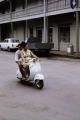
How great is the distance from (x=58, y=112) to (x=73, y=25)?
26.0m

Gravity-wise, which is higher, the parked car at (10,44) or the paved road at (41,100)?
the parked car at (10,44)

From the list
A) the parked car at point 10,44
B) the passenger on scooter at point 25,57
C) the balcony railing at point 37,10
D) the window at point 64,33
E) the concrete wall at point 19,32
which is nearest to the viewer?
the passenger on scooter at point 25,57

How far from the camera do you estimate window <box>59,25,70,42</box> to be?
35.5 meters

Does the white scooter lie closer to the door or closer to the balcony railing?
the balcony railing

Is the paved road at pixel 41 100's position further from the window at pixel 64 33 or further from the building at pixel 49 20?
the window at pixel 64 33

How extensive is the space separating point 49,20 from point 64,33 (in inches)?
149

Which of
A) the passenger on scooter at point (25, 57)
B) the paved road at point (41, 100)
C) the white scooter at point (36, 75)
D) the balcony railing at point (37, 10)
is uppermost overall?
the balcony railing at point (37, 10)

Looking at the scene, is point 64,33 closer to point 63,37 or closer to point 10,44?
point 63,37

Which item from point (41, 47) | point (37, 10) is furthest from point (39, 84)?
point (37, 10)

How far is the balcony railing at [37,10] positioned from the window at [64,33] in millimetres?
2147

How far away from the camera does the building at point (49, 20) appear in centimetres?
3328

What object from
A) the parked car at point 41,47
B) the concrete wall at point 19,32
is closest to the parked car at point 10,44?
the concrete wall at point 19,32

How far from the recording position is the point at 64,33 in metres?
36.3

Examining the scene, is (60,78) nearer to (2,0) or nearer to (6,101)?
(6,101)
